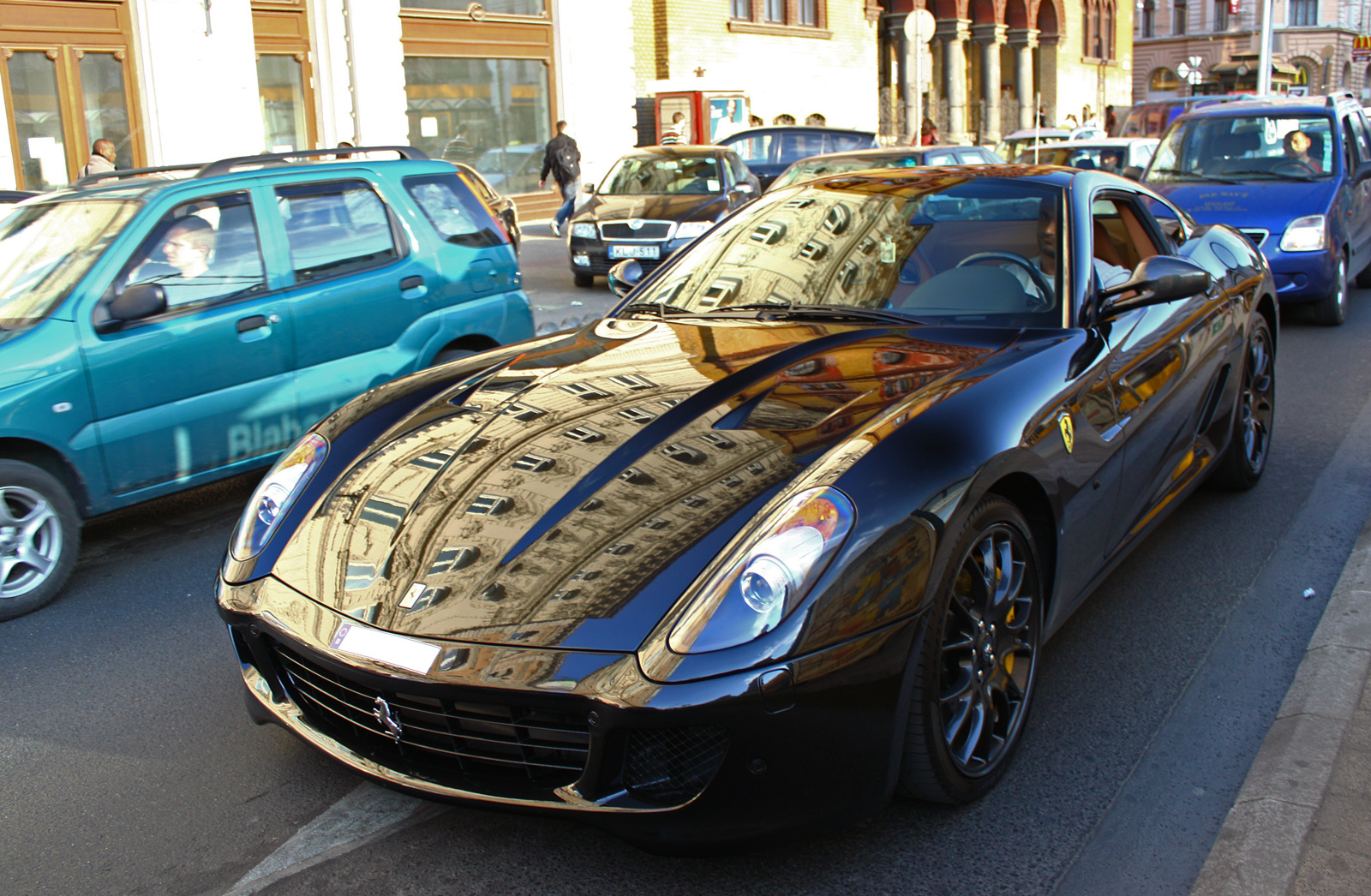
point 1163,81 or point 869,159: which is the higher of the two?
point 1163,81

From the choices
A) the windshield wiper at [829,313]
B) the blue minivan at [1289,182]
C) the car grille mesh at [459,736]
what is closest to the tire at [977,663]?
the car grille mesh at [459,736]

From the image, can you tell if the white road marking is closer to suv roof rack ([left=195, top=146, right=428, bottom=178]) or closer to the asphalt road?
the asphalt road

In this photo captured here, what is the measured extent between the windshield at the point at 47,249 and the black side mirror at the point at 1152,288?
4094mm

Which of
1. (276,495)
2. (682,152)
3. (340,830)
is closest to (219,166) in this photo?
(276,495)

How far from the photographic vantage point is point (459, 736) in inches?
102

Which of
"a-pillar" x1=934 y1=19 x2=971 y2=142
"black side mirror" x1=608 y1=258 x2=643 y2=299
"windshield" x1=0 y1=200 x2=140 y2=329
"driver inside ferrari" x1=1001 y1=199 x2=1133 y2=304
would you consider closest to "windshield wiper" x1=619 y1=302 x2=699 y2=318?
"black side mirror" x1=608 y1=258 x2=643 y2=299

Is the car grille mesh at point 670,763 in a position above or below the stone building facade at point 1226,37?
below

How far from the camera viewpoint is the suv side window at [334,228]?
5941mm

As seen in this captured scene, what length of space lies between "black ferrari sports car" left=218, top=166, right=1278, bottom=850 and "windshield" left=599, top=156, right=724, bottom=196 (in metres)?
10.6

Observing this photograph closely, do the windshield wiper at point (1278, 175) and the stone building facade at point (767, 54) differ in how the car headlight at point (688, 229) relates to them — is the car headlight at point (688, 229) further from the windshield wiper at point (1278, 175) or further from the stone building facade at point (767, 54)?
the stone building facade at point (767, 54)

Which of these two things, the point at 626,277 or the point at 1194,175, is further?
the point at 1194,175

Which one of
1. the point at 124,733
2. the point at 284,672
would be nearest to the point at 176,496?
the point at 124,733

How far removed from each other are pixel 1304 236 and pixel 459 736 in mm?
8890

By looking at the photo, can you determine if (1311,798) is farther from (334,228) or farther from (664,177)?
(664,177)
